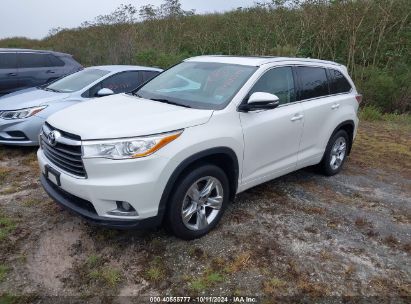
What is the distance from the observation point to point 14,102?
6.25 m

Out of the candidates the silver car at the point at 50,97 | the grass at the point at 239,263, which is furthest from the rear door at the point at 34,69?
the grass at the point at 239,263

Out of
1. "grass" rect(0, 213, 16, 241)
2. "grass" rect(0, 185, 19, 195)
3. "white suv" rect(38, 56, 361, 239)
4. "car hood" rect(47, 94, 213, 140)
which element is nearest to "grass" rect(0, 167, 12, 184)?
"grass" rect(0, 185, 19, 195)

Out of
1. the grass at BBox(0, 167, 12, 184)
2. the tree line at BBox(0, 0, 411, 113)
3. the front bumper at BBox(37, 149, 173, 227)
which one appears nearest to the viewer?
the front bumper at BBox(37, 149, 173, 227)

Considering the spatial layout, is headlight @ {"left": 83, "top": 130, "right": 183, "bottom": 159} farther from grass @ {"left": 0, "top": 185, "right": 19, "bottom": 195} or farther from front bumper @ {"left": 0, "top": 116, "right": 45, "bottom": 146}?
front bumper @ {"left": 0, "top": 116, "right": 45, "bottom": 146}

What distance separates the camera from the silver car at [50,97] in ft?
19.5

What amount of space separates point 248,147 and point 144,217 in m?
1.30

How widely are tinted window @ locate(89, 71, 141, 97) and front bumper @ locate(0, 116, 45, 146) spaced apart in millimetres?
1081

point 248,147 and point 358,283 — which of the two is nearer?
point 358,283

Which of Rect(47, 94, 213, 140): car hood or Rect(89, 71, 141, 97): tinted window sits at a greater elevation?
Rect(47, 94, 213, 140): car hood

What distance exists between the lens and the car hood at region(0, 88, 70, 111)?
6.09 metres

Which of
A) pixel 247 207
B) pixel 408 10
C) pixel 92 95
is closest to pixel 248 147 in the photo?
pixel 247 207

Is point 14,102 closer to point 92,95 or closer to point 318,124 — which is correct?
point 92,95

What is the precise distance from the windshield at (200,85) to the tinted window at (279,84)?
6.5 inches

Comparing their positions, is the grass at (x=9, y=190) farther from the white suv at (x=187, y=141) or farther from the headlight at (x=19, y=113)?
the headlight at (x=19, y=113)
